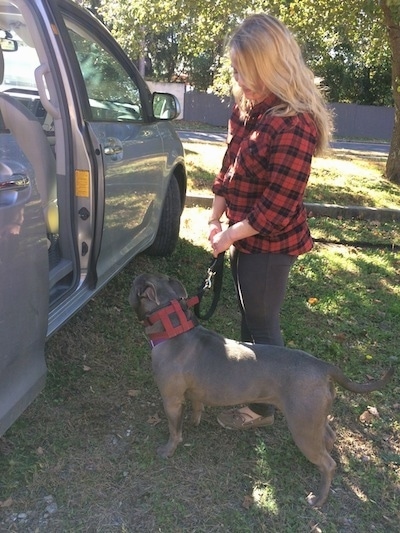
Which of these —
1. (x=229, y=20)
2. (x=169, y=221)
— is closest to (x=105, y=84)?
(x=169, y=221)

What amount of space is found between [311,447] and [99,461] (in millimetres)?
1058

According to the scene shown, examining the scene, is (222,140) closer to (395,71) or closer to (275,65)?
(395,71)

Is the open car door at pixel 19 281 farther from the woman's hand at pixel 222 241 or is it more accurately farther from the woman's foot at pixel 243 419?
the woman's foot at pixel 243 419

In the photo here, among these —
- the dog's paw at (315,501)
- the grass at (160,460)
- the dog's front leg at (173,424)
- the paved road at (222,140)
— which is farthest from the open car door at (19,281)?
the paved road at (222,140)

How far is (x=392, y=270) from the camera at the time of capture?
5344 mm

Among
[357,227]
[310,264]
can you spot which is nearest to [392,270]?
[310,264]

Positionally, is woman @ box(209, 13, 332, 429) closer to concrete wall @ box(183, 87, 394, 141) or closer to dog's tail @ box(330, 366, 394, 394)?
dog's tail @ box(330, 366, 394, 394)

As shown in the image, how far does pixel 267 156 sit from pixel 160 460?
161cm

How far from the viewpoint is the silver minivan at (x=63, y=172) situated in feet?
6.97

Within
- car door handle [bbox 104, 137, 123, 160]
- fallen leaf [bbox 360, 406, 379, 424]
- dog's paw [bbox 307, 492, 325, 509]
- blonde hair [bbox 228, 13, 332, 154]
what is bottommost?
dog's paw [bbox 307, 492, 325, 509]

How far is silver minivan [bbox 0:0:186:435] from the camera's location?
2123 millimetres

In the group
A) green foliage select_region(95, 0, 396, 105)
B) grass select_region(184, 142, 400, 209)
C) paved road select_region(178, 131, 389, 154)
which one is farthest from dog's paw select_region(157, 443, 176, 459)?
paved road select_region(178, 131, 389, 154)

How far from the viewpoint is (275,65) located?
2.27 m

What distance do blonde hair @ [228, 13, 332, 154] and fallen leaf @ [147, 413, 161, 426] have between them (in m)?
1.79
